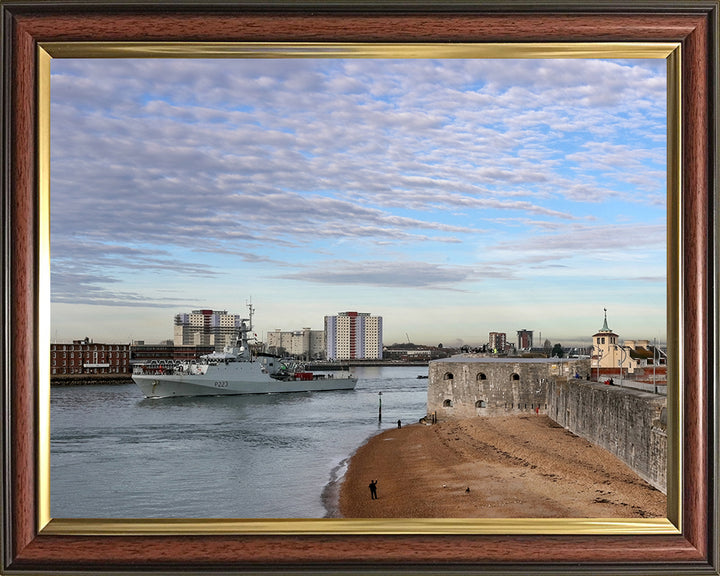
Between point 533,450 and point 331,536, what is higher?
point 331,536

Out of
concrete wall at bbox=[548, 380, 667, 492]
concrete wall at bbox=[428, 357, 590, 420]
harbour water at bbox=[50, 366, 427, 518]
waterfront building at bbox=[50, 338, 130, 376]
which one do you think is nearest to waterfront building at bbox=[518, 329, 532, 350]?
concrete wall at bbox=[548, 380, 667, 492]

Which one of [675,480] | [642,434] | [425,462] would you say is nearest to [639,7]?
[675,480]

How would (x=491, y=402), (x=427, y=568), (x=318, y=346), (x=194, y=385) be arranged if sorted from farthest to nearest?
(x=194, y=385) → (x=491, y=402) → (x=318, y=346) → (x=427, y=568)

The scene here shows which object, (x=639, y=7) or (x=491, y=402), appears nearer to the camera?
(x=639, y=7)

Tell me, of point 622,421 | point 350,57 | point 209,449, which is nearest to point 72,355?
point 350,57

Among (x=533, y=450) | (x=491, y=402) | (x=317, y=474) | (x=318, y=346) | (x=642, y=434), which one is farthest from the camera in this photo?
(x=491, y=402)

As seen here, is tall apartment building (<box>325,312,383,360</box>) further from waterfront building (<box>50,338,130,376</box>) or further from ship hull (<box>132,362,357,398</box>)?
ship hull (<box>132,362,357,398</box>)

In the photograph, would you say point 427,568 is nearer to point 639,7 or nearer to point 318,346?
point 639,7

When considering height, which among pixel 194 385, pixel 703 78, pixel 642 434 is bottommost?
pixel 194 385
